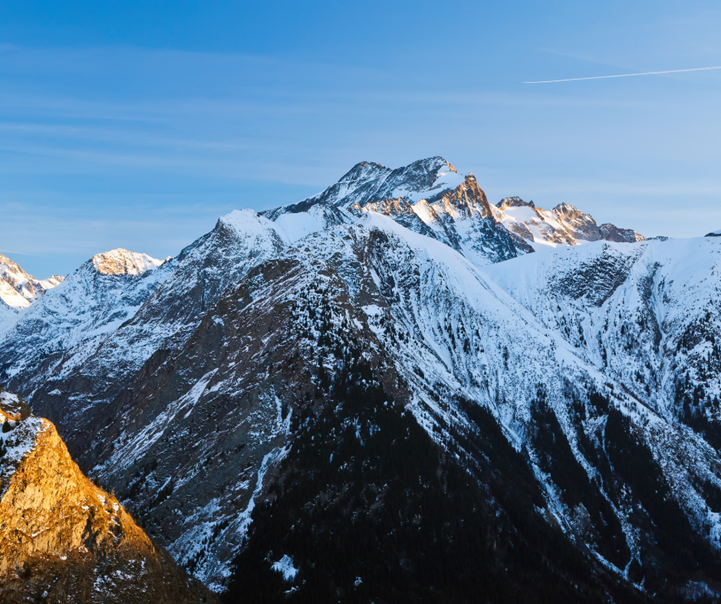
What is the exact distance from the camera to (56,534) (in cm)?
6906

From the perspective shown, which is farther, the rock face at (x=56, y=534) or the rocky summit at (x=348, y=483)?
the rocky summit at (x=348, y=483)

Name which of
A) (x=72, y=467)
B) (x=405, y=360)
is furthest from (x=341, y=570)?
(x=405, y=360)

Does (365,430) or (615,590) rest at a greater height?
(365,430)

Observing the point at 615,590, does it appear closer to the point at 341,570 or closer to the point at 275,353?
the point at 341,570

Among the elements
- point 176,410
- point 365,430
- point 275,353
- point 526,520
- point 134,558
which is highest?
point 275,353

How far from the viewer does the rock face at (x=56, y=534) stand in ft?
216

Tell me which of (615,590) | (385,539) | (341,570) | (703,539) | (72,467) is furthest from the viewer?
(703,539)

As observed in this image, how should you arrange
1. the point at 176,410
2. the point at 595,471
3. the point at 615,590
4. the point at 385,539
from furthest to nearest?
the point at 595,471
the point at 176,410
the point at 615,590
the point at 385,539

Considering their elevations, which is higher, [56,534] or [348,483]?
[56,534]

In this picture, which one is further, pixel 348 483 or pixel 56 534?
pixel 348 483

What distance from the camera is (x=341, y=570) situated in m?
120

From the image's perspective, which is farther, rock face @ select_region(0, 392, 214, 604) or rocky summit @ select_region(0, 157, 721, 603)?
rocky summit @ select_region(0, 157, 721, 603)

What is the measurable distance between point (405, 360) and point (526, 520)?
5319 centimetres

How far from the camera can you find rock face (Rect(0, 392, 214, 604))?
65.8m
